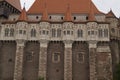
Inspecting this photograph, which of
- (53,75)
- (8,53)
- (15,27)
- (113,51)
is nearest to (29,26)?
(15,27)

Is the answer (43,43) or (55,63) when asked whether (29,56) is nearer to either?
(43,43)

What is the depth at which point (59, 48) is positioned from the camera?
4462 cm

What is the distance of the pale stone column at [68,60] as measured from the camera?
4203 centimetres

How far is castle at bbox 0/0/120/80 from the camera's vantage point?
4284 centimetres

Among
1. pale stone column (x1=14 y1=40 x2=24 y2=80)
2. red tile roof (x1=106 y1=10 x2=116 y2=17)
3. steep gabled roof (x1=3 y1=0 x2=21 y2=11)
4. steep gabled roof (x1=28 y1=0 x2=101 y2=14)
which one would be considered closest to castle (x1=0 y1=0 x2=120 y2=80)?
pale stone column (x1=14 y1=40 x2=24 y2=80)

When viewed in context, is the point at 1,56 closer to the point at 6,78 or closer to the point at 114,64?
the point at 6,78

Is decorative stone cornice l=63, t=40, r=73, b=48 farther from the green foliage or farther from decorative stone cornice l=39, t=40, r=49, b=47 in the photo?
the green foliage

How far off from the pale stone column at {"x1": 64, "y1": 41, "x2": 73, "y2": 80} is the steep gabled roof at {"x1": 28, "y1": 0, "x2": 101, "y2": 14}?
7.23 meters

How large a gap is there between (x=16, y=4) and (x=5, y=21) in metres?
9.14

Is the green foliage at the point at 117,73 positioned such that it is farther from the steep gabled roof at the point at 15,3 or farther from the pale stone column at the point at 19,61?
the steep gabled roof at the point at 15,3

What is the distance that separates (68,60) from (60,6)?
10986 millimetres

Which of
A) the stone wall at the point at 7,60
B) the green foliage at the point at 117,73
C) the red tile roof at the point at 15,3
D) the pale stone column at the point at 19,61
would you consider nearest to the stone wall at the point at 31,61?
the pale stone column at the point at 19,61

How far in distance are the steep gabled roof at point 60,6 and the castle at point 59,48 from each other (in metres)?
1.43

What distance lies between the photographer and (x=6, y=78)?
43.5 m
